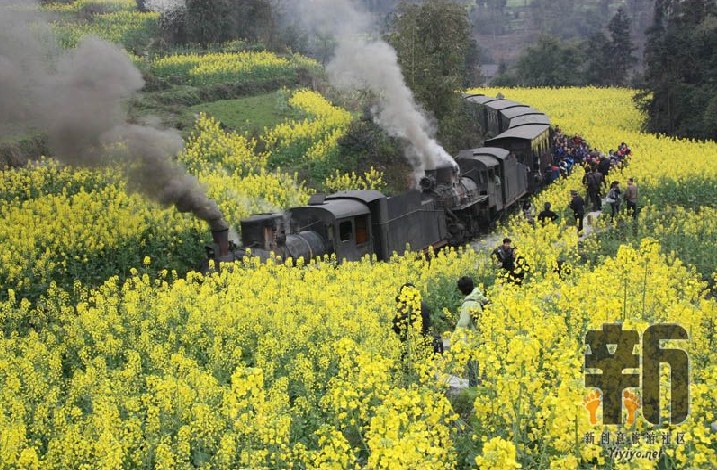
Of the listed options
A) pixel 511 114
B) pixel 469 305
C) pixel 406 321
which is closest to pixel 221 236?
pixel 406 321

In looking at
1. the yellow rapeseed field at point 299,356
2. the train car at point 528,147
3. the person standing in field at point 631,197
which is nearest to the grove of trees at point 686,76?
the train car at point 528,147

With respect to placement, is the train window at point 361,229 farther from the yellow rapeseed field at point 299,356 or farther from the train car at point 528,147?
the train car at point 528,147

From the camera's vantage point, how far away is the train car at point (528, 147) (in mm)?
30906

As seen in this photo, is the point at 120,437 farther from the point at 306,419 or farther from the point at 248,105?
the point at 248,105

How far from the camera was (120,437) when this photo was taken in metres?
8.50

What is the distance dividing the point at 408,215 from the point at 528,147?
12264mm

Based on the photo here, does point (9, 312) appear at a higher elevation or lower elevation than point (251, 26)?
lower

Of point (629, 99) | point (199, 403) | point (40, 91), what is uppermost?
point (40, 91)

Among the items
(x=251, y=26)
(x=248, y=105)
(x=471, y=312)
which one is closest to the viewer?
(x=471, y=312)

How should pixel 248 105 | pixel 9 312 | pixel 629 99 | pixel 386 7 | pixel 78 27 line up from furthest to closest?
1. pixel 386 7
2. pixel 629 99
3. pixel 78 27
4. pixel 248 105
5. pixel 9 312

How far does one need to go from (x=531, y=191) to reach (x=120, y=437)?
25.3 metres

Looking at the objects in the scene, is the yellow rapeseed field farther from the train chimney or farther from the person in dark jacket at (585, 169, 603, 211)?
the person in dark jacket at (585, 169, 603, 211)

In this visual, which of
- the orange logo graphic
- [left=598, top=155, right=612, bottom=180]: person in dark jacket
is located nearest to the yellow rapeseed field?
the orange logo graphic

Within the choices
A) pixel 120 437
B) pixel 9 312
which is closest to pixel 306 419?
pixel 120 437
